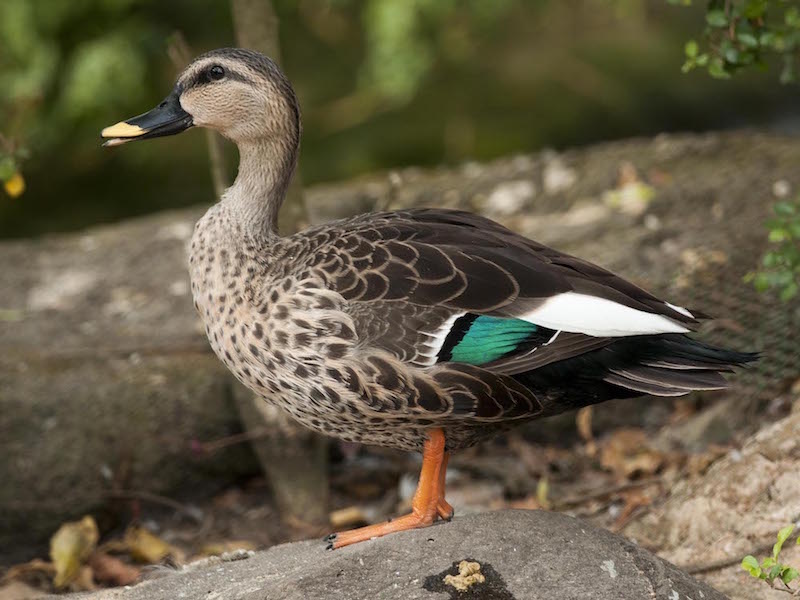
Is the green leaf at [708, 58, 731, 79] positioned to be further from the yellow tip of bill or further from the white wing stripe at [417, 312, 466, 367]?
the yellow tip of bill

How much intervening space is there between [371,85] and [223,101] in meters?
5.65

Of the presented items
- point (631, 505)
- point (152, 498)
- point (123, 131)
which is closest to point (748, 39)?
point (631, 505)

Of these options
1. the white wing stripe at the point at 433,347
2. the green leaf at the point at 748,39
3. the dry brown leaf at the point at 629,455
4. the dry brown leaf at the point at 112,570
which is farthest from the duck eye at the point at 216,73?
the dry brown leaf at the point at 629,455

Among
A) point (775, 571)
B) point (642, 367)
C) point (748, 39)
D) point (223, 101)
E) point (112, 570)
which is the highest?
point (748, 39)

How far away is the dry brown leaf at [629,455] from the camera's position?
15.2 ft

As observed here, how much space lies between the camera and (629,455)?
484cm

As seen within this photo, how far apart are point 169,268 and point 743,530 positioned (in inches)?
123

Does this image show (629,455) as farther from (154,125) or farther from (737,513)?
(154,125)

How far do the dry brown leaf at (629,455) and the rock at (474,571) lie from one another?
4.37 ft

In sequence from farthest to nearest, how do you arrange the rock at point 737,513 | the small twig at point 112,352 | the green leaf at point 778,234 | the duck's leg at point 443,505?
the small twig at point 112,352, the green leaf at point 778,234, the rock at point 737,513, the duck's leg at point 443,505

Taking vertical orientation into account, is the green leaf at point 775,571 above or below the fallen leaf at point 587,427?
above

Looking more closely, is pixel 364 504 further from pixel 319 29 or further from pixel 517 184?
pixel 319 29

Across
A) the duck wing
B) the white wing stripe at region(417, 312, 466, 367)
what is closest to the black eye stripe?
the duck wing

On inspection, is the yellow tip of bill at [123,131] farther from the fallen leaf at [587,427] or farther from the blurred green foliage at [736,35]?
the fallen leaf at [587,427]
